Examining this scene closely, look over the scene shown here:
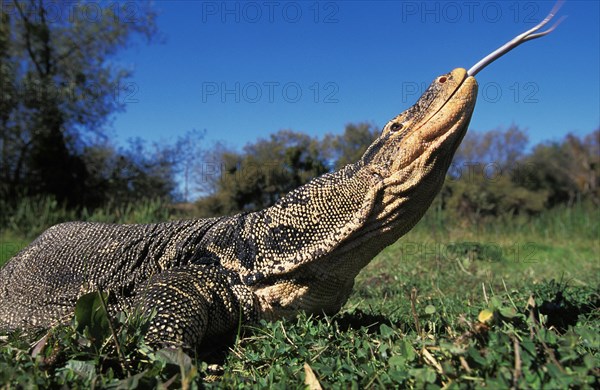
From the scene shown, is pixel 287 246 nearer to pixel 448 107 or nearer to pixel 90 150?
pixel 448 107

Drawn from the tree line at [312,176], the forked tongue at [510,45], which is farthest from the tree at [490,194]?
the forked tongue at [510,45]

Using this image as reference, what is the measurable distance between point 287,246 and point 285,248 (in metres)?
0.02

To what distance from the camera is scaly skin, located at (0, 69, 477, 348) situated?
286cm

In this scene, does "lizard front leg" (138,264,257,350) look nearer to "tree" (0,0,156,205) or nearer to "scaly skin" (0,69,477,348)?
"scaly skin" (0,69,477,348)

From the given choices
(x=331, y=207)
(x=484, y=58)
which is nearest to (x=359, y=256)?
(x=331, y=207)

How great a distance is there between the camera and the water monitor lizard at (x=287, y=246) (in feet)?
9.39

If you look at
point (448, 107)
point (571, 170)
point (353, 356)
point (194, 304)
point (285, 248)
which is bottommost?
point (353, 356)

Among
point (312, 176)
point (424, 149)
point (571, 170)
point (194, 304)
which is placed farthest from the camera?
point (571, 170)

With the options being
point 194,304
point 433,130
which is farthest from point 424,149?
point 194,304

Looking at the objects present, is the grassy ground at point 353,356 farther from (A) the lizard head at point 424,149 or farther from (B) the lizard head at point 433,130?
(B) the lizard head at point 433,130

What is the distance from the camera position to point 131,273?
10.7 ft

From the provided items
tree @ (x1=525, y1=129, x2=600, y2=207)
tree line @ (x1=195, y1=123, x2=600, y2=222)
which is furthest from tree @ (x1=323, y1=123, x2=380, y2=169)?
tree @ (x1=525, y1=129, x2=600, y2=207)

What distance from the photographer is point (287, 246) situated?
307 centimetres

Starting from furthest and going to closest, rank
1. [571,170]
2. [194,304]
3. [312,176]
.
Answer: [571,170] → [312,176] → [194,304]
